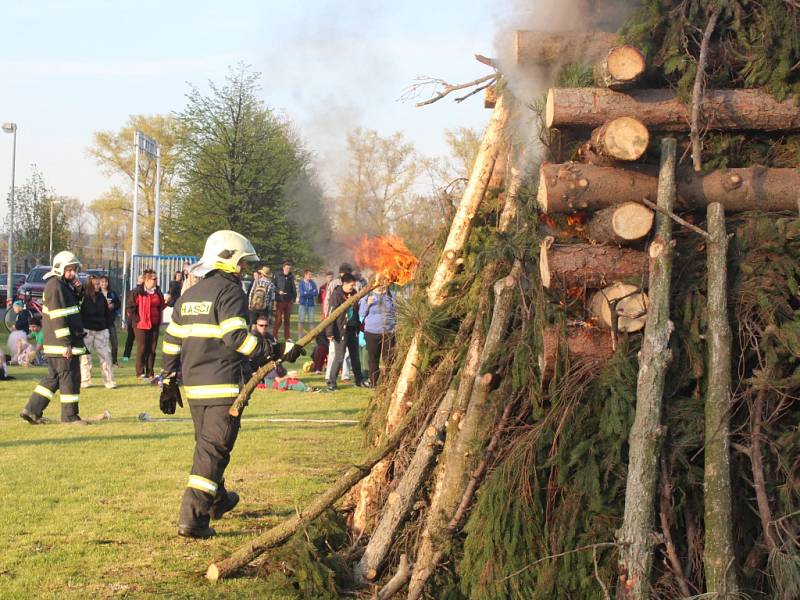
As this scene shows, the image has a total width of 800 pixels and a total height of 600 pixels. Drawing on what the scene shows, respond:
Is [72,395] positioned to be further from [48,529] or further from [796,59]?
[796,59]

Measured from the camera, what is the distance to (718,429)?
504 centimetres

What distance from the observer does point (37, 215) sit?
45312mm

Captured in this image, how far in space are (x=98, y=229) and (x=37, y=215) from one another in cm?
2669

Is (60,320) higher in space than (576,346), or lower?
lower

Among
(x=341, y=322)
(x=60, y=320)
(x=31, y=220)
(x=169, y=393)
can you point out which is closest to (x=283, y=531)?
(x=169, y=393)

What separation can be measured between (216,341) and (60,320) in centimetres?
546

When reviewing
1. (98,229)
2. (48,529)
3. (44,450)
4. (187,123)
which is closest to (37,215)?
(187,123)

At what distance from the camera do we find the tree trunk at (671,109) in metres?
5.70

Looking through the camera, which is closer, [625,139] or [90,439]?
[625,139]

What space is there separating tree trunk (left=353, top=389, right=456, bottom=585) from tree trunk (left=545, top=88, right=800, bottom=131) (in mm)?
1966

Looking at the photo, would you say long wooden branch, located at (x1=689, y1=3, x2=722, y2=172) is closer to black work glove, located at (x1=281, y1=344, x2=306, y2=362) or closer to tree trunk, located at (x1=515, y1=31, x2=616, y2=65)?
tree trunk, located at (x1=515, y1=31, x2=616, y2=65)

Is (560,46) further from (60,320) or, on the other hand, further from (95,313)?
(95,313)

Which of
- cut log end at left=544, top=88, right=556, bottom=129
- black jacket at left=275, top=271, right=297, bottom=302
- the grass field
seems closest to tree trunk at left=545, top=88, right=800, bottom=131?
cut log end at left=544, top=88, right=556, bottom=129

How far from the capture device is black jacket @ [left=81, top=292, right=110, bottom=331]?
15797mm
